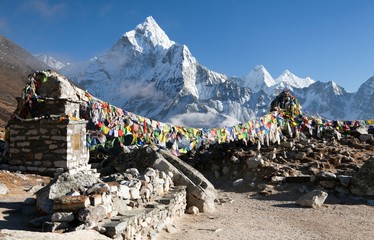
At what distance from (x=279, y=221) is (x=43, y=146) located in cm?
788

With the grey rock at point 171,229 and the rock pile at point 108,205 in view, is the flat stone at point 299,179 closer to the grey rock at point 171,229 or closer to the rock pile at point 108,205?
the rock pile at point 108,205

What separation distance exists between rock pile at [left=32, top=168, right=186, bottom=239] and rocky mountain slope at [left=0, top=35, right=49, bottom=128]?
74.1 meters

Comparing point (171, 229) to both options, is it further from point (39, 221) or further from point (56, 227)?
point (56, 227)

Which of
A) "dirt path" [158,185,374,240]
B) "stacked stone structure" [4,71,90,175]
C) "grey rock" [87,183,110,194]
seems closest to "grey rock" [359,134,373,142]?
"dirt path" [158,185,374,240]

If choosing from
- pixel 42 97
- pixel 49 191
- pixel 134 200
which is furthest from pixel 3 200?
pixel 42 97

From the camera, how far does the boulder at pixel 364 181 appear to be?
1213 centimetres

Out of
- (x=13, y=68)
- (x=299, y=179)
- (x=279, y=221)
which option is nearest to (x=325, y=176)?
(x=299, y=179)

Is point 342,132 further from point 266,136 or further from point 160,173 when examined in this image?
point 160,173

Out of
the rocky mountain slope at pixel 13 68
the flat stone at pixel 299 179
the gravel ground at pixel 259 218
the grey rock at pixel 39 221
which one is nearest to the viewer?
the grey rock at pixel 39 221

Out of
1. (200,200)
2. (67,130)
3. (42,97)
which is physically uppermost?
(42,97)

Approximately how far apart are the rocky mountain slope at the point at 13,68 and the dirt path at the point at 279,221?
2881 inches

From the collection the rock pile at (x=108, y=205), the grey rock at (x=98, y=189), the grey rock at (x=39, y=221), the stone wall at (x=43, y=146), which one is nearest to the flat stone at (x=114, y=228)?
the rock pile at (x=108, y=205)

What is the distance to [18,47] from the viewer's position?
119m

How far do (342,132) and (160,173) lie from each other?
1730cm
